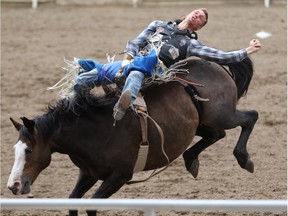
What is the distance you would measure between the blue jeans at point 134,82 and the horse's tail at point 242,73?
1.32 m

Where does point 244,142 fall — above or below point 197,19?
below

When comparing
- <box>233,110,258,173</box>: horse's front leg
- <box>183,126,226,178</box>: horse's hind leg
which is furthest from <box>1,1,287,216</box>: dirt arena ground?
<box>233,110,258,173</box>: horse's front leg

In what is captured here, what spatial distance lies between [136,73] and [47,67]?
19.8 ft

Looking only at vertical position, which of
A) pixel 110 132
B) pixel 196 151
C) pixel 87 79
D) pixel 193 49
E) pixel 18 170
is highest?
pixel 193 49

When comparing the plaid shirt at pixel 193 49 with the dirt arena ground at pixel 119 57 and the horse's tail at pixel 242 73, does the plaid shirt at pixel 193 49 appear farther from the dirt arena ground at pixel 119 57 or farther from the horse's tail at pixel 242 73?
the dirt arena ground at pixel 119 57

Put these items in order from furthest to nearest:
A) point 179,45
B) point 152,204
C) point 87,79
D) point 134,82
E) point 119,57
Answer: point 119,57 → point 179,45 → point 87,79 → point 134,82 → point 152,204

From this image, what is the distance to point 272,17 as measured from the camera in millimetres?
14109

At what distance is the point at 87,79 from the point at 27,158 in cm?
81

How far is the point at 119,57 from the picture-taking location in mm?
11961

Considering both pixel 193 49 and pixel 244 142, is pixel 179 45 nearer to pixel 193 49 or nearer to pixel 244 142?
pixel 193 49

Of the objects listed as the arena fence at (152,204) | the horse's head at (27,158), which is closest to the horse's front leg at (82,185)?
the horse's head at (27,158)

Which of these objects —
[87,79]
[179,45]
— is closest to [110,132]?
[87,79]

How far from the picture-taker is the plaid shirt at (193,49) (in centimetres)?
636

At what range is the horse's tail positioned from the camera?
6.91 m
